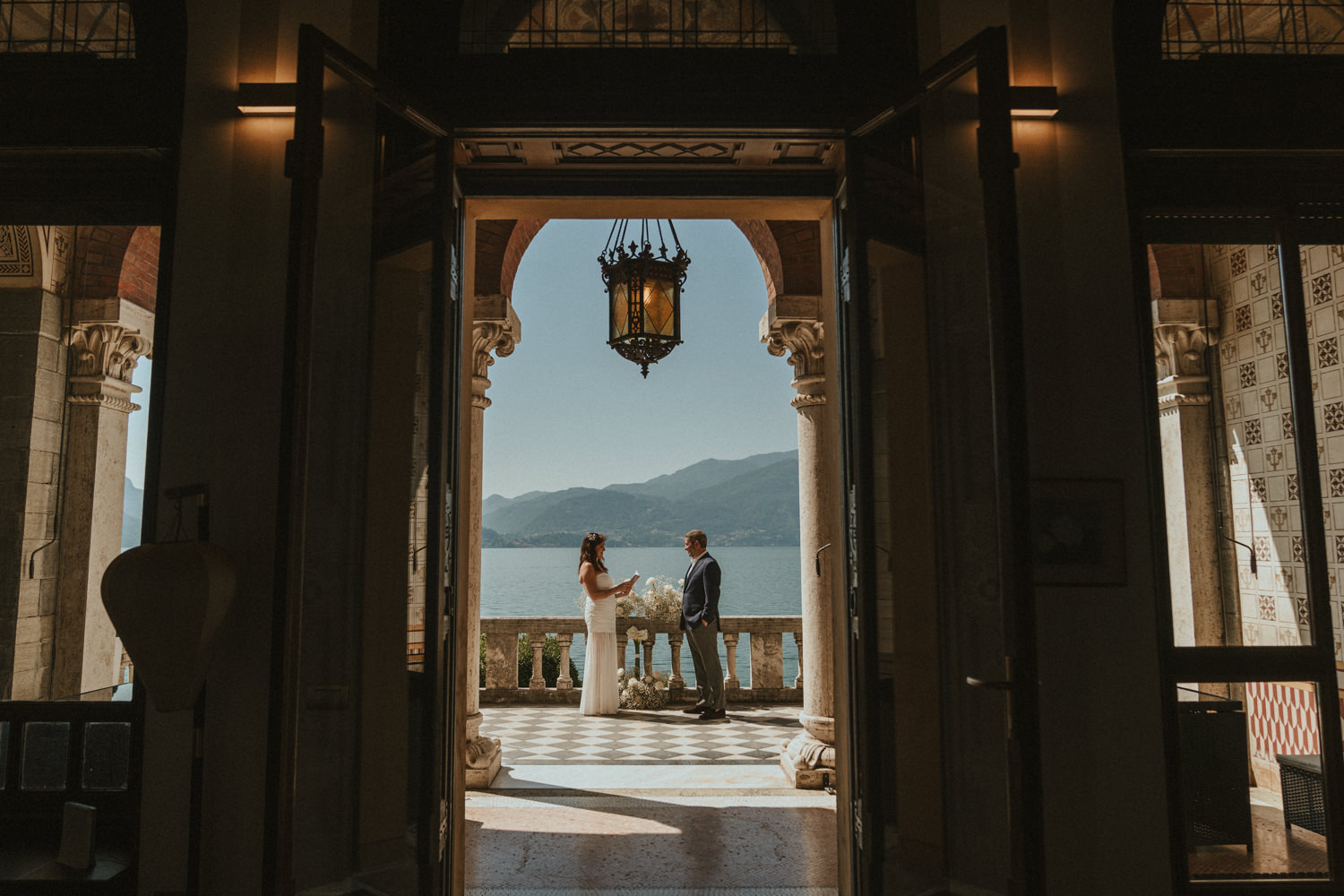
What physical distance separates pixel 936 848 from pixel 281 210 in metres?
3.21

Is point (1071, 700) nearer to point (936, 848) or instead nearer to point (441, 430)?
point (936, 848)

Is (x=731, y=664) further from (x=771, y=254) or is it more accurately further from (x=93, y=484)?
(x=93, y=484)

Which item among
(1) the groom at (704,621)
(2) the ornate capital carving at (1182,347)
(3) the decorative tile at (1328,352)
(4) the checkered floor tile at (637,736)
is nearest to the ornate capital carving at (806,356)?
(1) the groom at (704,621)

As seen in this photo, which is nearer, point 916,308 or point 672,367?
point 916,308

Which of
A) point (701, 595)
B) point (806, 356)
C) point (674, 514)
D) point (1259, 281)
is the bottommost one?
point (701, 595)

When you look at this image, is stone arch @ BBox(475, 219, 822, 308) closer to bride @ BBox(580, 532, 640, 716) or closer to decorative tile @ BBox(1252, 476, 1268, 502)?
bride @ BBox(580, 532, 640, 716)

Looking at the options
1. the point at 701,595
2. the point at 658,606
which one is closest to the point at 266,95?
the point at 701,595

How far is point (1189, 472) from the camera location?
2980mm

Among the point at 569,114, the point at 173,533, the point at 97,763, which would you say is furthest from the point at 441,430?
the point at 97,763

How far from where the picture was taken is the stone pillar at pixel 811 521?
5.22 metres

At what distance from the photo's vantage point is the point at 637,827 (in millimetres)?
4430

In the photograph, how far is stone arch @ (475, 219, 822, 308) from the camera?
601cm

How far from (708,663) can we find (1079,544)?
5.32 metres

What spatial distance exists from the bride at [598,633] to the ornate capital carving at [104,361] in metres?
4.78
